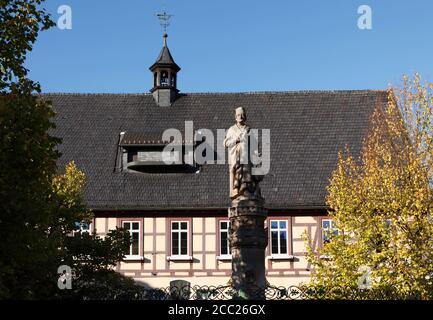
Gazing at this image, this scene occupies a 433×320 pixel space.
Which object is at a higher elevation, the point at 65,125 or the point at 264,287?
the point at 65,125

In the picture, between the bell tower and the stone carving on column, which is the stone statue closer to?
the stone carving on column

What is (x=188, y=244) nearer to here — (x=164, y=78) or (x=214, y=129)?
(x=214, y=129)

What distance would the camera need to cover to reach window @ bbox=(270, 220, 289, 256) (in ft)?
90.7

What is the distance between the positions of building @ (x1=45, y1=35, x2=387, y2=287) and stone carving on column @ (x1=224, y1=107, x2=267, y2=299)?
46.1 ft

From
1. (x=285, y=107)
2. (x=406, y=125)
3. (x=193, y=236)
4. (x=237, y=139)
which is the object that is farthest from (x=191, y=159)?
(x=237, y=139)

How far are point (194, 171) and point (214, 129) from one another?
Result: 2.78 meters

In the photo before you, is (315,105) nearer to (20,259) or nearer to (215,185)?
(215,185)

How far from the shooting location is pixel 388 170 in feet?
64.2

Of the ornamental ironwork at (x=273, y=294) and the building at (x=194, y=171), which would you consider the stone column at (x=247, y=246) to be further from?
the building at (x=194, y=171)

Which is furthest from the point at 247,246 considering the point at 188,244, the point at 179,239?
the point at 179,239

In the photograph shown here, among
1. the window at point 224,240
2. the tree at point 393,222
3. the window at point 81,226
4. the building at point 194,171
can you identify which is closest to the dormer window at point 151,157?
the building at point 194,171

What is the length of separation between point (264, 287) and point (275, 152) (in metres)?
17.1

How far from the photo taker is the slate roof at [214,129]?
28.1m

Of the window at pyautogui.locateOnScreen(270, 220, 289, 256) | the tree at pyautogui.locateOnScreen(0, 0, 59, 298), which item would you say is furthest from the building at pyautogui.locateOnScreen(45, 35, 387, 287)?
the tree at pyautogui.locateOnScreen(0, 0, 59, 298)
